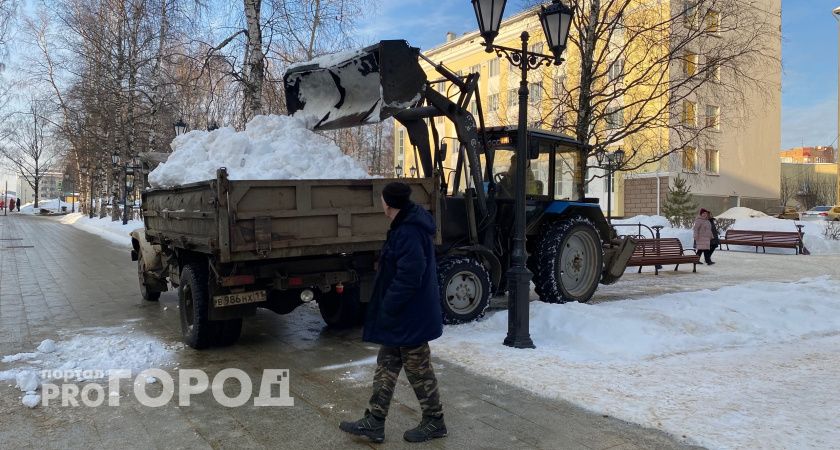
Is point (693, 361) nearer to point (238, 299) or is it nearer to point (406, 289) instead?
point (406, 289)

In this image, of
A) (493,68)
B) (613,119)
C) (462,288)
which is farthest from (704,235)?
(493,68)

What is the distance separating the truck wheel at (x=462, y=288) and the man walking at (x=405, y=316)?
3210mm

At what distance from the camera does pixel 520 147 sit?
6.63 m

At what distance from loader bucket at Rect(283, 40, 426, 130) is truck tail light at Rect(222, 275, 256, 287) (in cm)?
242

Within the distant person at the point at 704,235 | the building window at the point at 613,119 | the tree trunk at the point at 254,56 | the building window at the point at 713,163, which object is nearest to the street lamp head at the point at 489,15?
the tree trunk at the point at 254,56

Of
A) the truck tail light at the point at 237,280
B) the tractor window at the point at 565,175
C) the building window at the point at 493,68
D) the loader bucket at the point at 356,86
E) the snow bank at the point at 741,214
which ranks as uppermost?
the building window at the point at 493,68

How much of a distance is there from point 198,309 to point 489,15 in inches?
177

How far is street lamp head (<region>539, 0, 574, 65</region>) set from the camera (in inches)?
278

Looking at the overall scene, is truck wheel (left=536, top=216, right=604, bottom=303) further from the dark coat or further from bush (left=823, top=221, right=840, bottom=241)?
bush (left=823, top=221, right=840, bottom=241)

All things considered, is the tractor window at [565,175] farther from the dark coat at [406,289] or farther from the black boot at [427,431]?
the black boot at [427,431]

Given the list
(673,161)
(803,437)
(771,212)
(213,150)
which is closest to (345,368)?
(213,150)

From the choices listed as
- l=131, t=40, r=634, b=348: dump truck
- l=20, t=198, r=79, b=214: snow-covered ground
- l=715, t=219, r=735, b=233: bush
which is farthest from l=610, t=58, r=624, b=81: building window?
l=20, t=198, r=79, b=214: snow-covered ground

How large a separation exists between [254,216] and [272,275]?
28.7 inches

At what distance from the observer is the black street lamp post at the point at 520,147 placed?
6.30m
